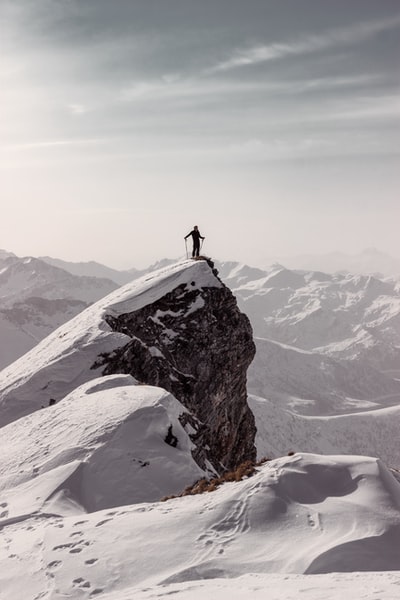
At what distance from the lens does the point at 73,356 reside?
30.4 m

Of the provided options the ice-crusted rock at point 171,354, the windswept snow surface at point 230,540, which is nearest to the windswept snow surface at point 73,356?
the ice-crusted rock at point 171,354

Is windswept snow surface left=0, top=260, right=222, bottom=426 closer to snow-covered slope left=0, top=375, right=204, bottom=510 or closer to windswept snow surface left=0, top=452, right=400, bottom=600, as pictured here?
snow-covered slope left=0, top=375, right=204, bottom=510

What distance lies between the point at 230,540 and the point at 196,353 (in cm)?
2503

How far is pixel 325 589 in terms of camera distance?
7.75 m

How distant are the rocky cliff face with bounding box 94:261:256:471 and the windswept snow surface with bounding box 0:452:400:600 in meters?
18.0

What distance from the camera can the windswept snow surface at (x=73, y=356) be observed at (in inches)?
1126

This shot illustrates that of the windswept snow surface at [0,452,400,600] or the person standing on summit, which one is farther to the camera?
the person standing on summit

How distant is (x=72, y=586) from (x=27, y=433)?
12.7 m

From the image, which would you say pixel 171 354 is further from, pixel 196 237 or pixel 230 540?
pixel 230 540

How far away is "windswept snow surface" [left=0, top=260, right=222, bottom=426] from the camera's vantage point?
2861cm

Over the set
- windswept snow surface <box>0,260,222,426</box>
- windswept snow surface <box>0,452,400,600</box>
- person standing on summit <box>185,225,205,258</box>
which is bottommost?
windswept snow surface <box>0,452,400,600</box>

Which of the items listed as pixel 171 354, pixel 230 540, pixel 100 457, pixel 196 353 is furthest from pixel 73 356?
pixel 230 540

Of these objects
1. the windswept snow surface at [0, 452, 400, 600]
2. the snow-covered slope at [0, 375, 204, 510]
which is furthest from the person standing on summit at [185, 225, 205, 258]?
the windswept snow surface at [0, 452, 400, 600]

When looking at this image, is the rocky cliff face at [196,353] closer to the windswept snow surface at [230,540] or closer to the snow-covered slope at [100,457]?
the snow-covered slope at [100,457]
